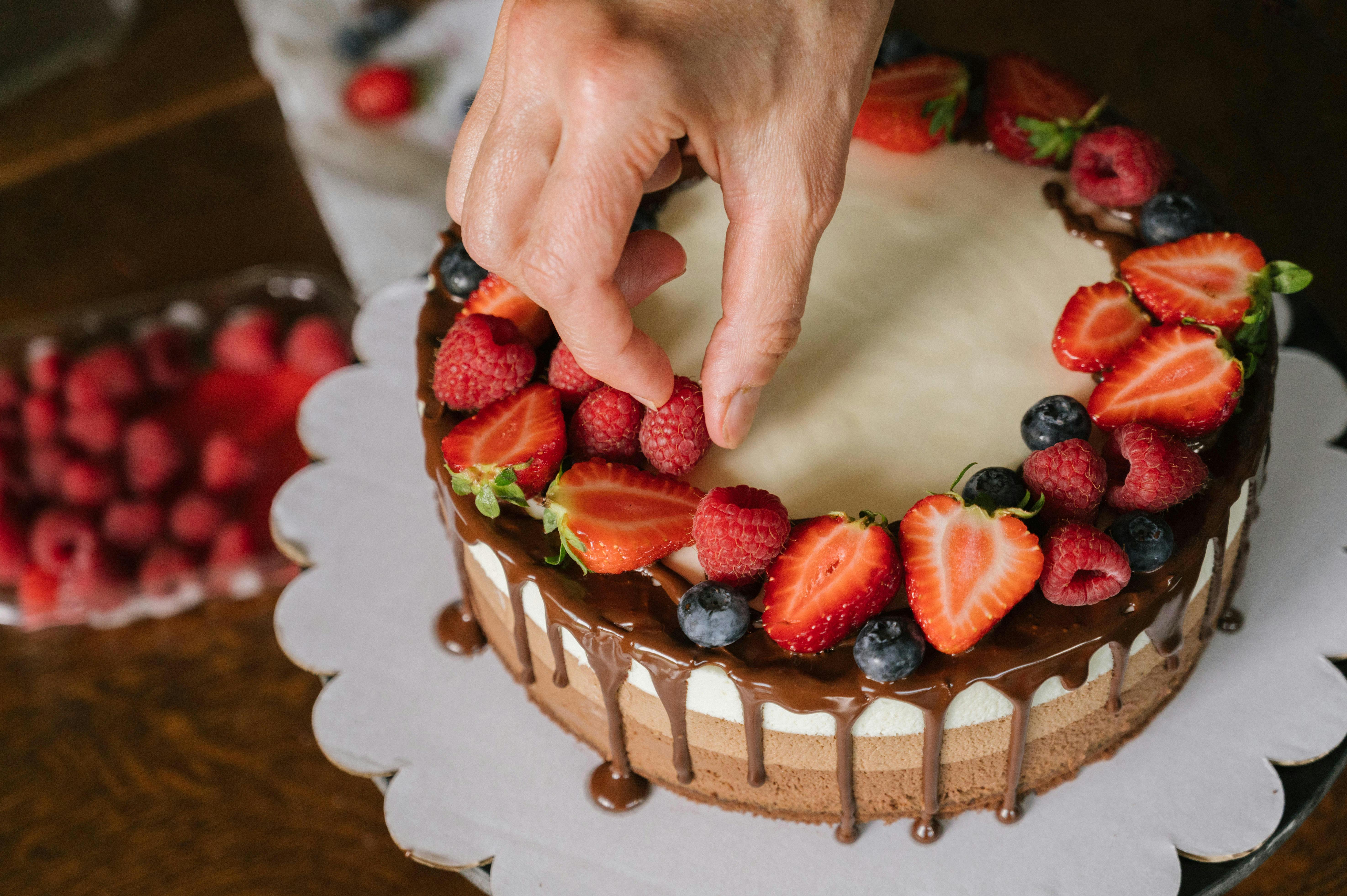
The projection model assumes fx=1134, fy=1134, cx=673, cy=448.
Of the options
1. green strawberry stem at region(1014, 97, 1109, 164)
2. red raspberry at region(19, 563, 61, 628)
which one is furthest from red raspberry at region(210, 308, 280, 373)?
green strawberry stem at region(1014, 97, 1109, 164)

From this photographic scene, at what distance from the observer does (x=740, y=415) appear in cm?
135

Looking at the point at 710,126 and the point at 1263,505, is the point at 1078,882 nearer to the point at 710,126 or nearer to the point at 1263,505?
the point at 1263,505

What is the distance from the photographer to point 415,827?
1.52m

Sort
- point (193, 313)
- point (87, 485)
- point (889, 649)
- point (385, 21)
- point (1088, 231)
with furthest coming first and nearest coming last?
1. point (385, 21)
2. point (193, 313)
3. point (87, 485)
4. point (1088, 231)
5. point (889, 649)

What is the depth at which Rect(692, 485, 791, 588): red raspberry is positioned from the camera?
4.16 feet

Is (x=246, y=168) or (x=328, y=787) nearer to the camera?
(x=328, y=787)

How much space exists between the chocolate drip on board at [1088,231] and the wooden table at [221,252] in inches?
26.3

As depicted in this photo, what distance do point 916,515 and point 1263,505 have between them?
31.0 inches

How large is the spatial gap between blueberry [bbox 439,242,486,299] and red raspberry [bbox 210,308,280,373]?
75 centimetres

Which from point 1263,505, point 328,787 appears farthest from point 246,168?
point 1263,505

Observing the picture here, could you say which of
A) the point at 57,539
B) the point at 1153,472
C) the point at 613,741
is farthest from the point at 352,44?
the point at 1153,472

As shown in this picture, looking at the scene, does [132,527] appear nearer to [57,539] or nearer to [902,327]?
[57,539]

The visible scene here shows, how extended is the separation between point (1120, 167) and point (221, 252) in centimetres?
185

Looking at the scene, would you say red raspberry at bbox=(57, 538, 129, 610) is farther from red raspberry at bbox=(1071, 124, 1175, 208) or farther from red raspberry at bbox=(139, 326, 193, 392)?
red raspberry at bbox=(1071, 124, 1175, 208)
